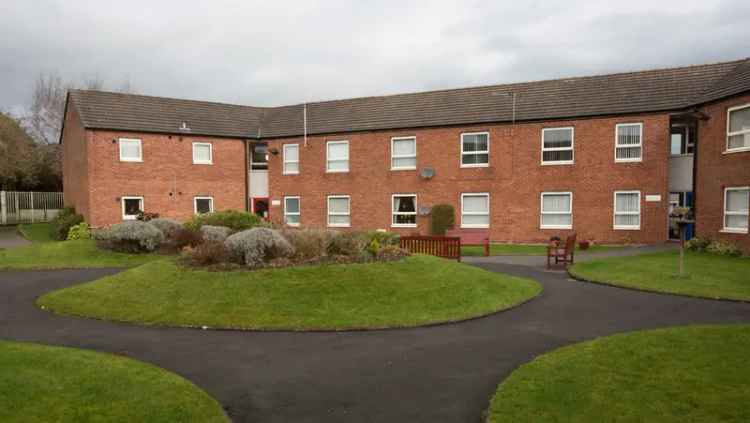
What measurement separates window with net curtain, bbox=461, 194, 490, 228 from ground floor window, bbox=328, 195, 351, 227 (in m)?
6.88

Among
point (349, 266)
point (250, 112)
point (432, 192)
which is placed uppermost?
point (250, 112)

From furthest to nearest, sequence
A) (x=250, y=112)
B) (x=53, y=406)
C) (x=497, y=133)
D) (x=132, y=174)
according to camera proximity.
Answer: (x=250, y=112)
(x=132, y=174)
(x=497, y=133)
(x=53, y=406)

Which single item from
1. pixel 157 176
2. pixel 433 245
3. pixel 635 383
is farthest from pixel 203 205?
pixel 635 383

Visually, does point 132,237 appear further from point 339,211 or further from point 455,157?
point 455,157

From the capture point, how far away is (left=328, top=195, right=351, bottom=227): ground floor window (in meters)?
30.3

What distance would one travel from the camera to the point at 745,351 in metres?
7.38

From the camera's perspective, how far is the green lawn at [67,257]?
60.6 ft

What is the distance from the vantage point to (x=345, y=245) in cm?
1306

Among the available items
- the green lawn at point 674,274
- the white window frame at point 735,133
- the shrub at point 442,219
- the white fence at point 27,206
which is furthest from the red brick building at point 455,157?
the white fence at point 27,206

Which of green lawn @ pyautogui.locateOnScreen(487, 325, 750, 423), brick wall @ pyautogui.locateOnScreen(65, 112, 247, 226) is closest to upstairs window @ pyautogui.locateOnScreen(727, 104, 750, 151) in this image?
green lawn @ pyautogui.locateOnScreen(487, 325, 750, 423)

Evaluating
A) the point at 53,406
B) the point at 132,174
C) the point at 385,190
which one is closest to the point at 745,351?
the point at 53,406

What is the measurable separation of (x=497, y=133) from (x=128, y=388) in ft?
77.4

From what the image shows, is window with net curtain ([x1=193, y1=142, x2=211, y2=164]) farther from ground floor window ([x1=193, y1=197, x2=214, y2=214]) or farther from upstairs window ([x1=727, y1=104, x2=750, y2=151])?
upstairs window ([x1=727, y1=104, x2=750, y2=151])

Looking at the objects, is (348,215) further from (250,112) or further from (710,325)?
(710,325)
